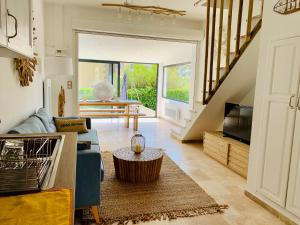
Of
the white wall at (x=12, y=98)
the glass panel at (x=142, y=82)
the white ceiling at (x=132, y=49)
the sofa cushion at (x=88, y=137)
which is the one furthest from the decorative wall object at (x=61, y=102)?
the glass panel at (x=142, y=82)

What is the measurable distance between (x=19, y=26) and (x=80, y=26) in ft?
11.4

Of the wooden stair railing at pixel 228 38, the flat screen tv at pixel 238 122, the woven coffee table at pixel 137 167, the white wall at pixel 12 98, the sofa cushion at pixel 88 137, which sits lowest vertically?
the woven coffee table at pixel 137 167

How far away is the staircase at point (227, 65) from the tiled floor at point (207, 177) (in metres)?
0.63

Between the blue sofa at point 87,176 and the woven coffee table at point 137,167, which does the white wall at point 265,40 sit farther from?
the blue sofa at point 87,176

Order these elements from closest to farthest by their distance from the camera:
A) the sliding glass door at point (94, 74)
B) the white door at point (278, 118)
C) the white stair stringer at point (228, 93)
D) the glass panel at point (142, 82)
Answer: the white door at point (278, 118) → the white stair stringer at point (228, 93) → the sliding glass door at point (94, 74) → the glass panel at point (142, 82)

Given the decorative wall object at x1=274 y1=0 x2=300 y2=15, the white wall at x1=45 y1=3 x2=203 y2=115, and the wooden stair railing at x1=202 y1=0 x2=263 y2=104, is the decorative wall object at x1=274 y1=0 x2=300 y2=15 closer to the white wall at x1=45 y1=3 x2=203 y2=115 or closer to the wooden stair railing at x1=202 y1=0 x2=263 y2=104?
the wooden stair railing at x1=202 y1=0 x2=263 y2=104

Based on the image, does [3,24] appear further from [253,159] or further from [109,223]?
[253,159]

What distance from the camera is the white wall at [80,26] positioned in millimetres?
4391

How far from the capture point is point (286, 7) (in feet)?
6.95

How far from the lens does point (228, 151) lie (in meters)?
3.64

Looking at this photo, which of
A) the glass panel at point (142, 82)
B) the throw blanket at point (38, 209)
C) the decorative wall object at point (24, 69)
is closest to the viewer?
the throw blanket at point (38, 209)

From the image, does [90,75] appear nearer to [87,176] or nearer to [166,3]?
[166,3]

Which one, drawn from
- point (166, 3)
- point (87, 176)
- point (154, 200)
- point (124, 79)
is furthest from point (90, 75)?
point (87, 176)

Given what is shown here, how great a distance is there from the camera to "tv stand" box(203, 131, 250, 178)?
3295mm
